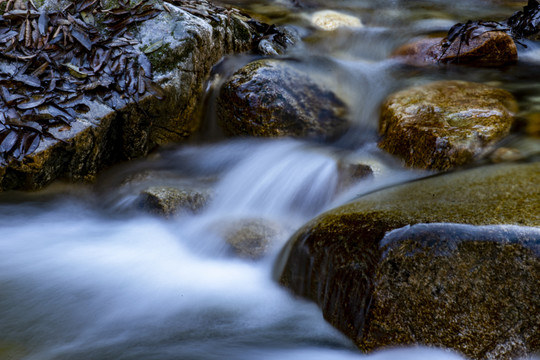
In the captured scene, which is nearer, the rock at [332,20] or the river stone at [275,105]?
the river stone at [275,105]

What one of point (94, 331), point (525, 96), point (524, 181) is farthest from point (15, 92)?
point (525, 96)

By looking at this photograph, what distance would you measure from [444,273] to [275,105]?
11.3 ft

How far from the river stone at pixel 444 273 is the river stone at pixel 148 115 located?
3.19 meters

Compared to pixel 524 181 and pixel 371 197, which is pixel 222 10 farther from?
pixel 524 181

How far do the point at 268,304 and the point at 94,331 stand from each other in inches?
53.9

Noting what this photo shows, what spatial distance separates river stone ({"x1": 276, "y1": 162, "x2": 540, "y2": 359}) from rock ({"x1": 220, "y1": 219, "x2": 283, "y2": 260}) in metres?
1.07

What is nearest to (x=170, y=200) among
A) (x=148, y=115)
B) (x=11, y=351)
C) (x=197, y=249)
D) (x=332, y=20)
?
(x=197, y=249)

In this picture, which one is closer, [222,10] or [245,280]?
[245,280]

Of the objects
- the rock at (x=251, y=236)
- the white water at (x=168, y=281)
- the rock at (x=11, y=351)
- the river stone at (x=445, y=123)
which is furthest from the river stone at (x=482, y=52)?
the rock at (x=11, y=351)

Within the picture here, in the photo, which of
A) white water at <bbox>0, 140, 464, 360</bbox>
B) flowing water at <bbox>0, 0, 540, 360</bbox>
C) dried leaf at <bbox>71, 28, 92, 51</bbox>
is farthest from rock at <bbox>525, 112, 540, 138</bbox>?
dried leaf at <bbox>71, 28, 92, 51</bbox>

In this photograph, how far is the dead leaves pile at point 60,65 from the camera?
469cm

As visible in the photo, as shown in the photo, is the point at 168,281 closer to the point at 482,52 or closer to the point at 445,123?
the point at 445,123

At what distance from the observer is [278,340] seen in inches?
129

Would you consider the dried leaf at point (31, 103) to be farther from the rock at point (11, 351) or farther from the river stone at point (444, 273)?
the river stone at point (444, 273)
